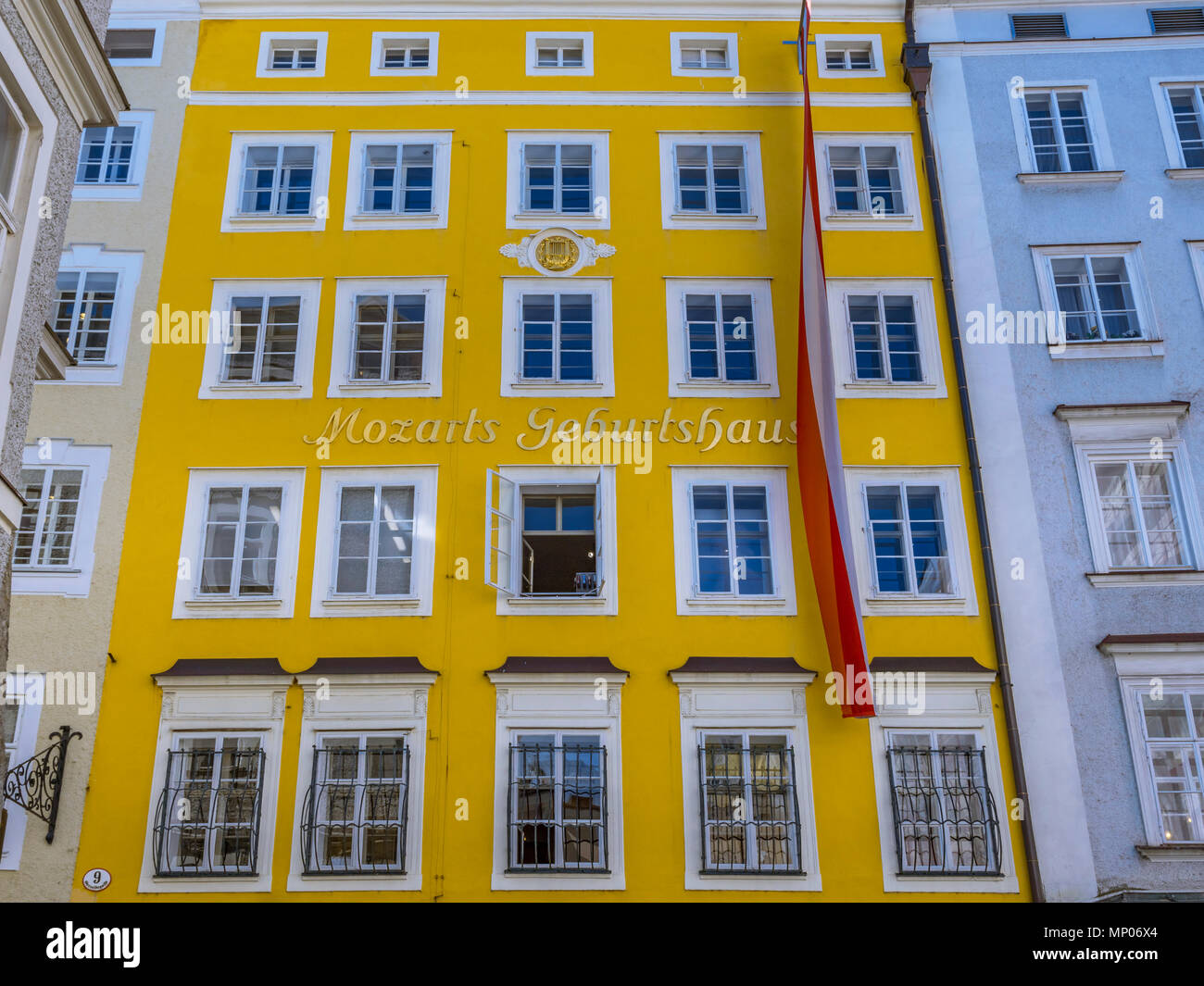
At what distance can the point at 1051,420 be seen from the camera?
18.7 metres

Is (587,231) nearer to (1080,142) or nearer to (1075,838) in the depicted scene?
(1080,142)

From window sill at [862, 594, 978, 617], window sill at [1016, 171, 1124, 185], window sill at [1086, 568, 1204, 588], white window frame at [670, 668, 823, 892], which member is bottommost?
white window frame at [670, 668, 823, 892]

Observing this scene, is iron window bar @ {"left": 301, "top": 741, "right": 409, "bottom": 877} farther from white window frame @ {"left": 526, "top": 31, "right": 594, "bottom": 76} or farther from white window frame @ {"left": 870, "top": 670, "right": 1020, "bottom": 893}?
white window frame @ {"left": 526, "top": 31, "right": 594, "bottom": 76}

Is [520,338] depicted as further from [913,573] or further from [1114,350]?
[1114,350]

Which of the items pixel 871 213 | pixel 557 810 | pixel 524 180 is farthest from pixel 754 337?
pixel 557 810

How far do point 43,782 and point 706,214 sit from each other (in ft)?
42.0

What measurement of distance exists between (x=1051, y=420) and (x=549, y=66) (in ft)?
33.8

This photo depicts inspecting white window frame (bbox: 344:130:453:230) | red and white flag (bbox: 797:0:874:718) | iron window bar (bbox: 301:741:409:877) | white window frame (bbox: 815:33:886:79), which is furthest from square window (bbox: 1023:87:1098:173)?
iron window bar (bbox: 301:741:409:877)

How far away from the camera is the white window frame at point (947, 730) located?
16047 millimetres

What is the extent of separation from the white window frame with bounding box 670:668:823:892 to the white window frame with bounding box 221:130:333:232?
9.47m

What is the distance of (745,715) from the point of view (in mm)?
16969

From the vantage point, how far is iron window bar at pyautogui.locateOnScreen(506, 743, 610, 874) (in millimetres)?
16188

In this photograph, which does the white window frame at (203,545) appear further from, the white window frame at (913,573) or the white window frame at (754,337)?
the white window frame at (913,573)

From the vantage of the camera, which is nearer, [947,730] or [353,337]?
[947,730]
